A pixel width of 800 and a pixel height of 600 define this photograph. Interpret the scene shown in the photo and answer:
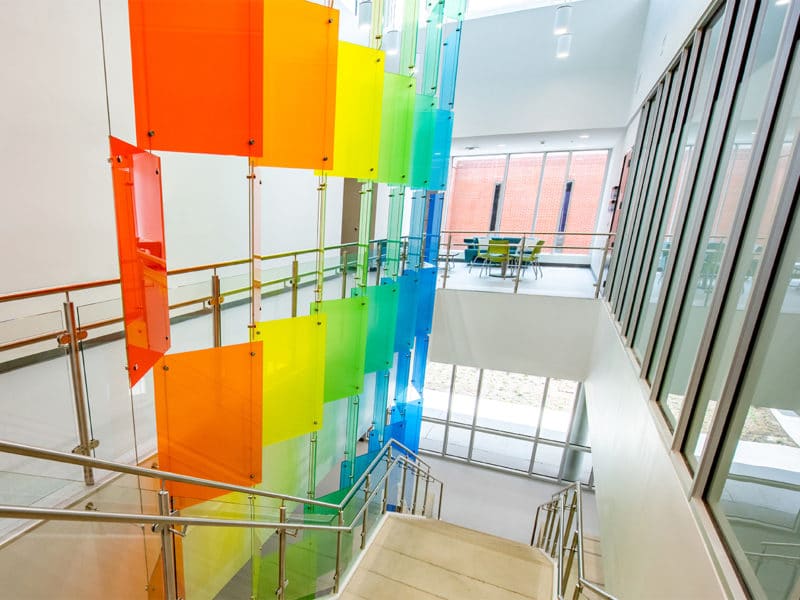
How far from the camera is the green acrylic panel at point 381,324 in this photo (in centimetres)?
411

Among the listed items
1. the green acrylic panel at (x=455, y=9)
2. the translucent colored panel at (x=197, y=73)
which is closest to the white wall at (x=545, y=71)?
the green acrylic panel at (x=455, y=9)

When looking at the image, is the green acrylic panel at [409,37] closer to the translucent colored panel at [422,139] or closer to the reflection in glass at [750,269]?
the translucent colored panel at [422,139]

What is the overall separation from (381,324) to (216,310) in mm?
1966

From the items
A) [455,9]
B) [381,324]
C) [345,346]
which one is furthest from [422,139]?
[345,346]

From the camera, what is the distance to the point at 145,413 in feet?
8.25

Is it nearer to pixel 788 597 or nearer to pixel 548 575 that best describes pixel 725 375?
pixel 788 597

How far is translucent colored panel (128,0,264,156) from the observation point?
188 cm

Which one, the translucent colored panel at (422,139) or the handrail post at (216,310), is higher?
the translucent colored panel at (422,139)

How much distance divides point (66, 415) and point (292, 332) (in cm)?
139

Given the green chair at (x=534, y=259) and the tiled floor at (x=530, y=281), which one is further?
the green chair at (x=534, y=259)

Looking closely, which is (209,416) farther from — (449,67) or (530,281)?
(530,281)

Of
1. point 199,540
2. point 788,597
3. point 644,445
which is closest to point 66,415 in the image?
point 199,540

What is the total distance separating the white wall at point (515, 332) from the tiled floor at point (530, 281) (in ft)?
0.65

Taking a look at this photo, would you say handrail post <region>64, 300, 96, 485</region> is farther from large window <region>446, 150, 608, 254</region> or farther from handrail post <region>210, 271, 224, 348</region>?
large window <region>446, 150, 608, 254</region>
